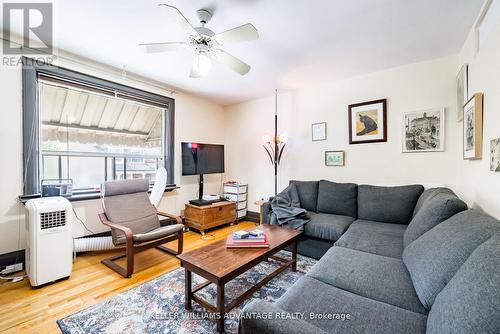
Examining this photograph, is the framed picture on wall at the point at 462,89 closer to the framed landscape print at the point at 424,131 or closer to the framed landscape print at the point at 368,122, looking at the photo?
the framed landscape print at the point at 424,131

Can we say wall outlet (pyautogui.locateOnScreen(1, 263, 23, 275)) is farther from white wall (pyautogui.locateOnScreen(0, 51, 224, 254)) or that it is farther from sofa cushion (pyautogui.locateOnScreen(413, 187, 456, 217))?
sofa cushion (pyautogui.locateOnScreen(413, 187, 456, 217))

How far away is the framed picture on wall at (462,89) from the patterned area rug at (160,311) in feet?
8.22

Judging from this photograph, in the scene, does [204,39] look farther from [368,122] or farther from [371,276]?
[368,122]

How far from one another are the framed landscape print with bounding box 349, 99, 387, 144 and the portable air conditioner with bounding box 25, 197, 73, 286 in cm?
369

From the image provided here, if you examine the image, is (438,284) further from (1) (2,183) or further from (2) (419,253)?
(1) (2,183)

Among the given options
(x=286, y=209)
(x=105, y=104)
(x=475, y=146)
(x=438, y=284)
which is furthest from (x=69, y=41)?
(x=475, y=146)

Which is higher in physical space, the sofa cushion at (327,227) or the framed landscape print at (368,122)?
the framed landscape print at (368,122)

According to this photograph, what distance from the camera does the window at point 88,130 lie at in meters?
2.50

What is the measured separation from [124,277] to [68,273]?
1.74 ft

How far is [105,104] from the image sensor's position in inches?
128

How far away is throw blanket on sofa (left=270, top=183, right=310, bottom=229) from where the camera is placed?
2.75 m

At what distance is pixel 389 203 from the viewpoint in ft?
8.86

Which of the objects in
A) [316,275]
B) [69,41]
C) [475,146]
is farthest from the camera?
[69,41]

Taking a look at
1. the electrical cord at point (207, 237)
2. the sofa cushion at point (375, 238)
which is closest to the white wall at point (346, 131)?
the sofa cushion at point (375, 238)
